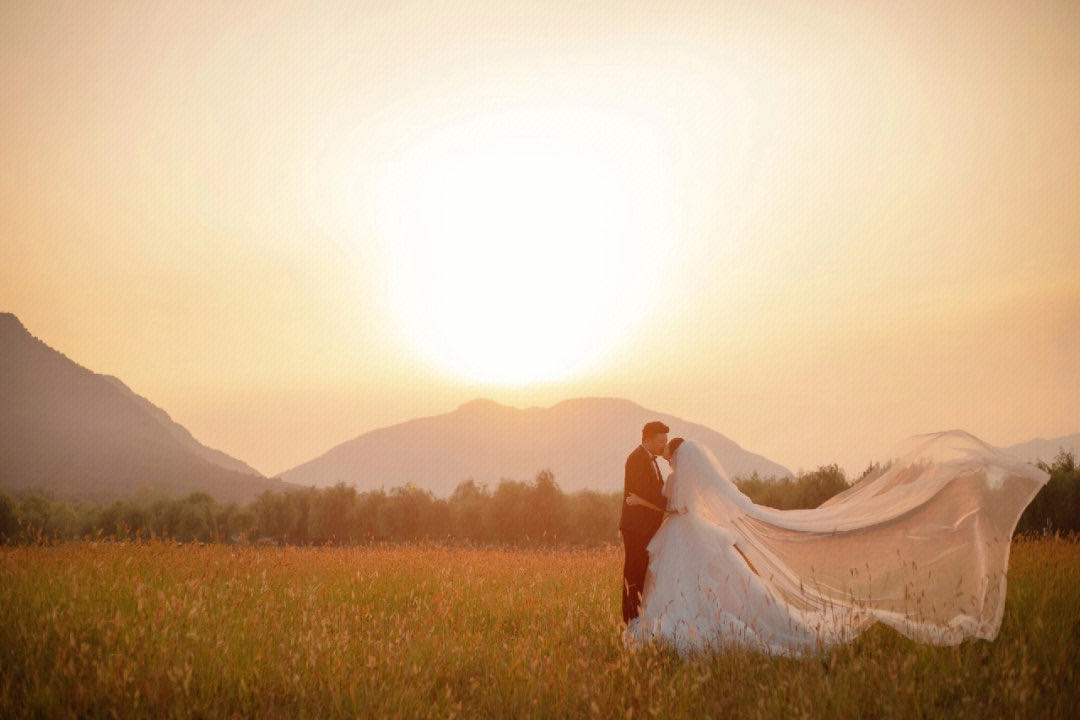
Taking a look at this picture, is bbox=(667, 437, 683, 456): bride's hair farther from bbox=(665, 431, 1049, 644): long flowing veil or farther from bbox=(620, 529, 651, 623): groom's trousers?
bbox=(620, 529, 651, 623): groom's trousers

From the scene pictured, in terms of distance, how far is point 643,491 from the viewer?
838 cm

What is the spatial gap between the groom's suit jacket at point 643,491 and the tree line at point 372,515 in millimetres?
24893

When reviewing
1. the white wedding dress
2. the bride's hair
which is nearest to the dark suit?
the white wedding dress

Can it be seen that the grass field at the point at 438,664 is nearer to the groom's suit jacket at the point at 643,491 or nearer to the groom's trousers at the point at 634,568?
the groom's trousers at the point at 634,568

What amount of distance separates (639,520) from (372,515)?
3120 cm

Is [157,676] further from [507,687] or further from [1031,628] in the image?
[1031,628]

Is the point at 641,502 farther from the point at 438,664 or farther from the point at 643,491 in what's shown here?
the point at 438,664

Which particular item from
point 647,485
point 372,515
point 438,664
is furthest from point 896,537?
point 372,515

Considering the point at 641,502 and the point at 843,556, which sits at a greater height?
the point at 641,502

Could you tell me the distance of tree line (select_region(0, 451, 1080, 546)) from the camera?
34656 millimetres

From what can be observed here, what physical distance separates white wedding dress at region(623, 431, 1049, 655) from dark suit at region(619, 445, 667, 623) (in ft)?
0.44

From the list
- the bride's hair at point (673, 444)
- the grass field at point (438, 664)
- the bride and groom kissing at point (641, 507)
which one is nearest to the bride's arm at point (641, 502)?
the bride and groom kissing at point (641, 507)

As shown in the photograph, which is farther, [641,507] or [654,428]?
[654,428]

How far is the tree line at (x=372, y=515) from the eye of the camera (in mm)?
34656
